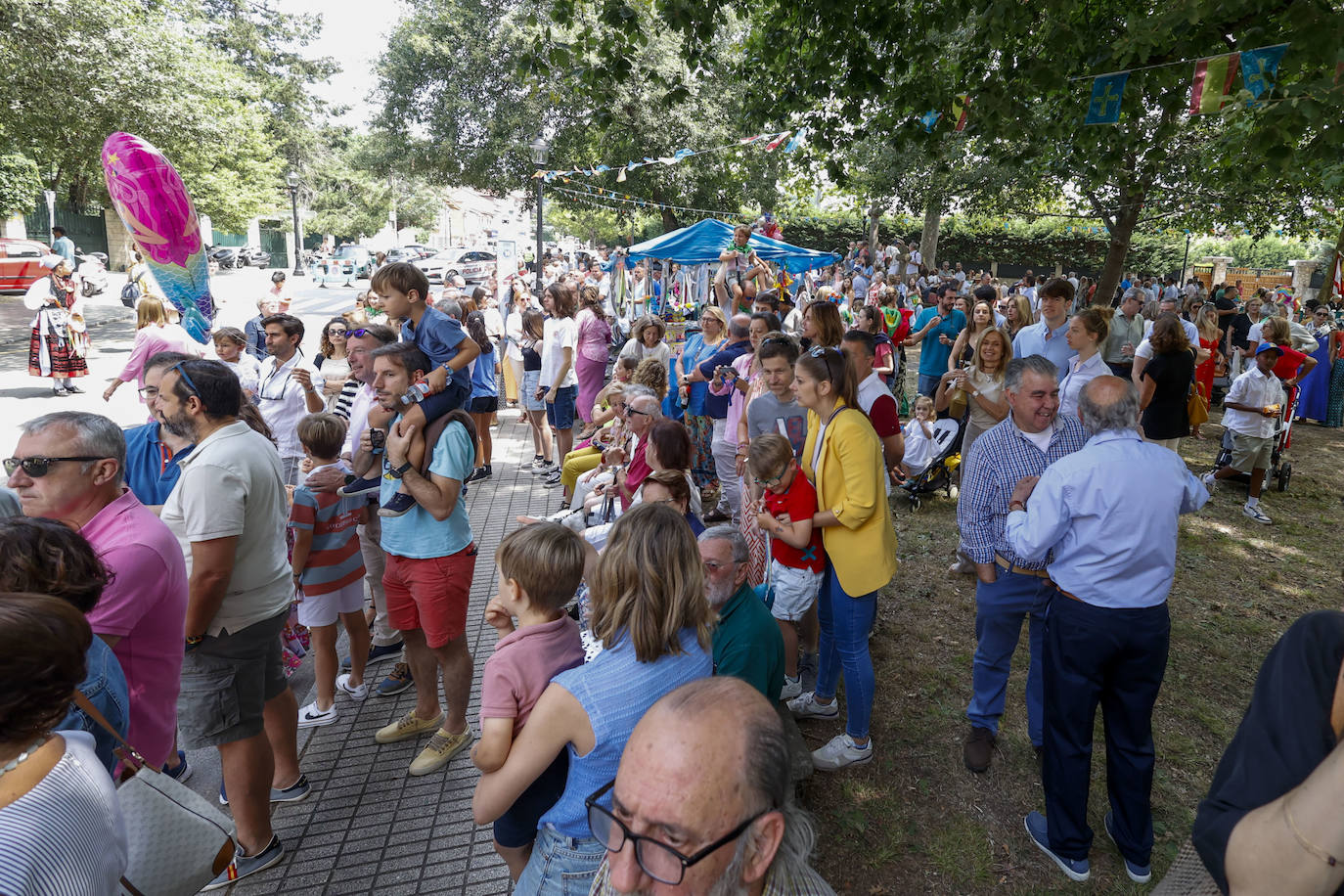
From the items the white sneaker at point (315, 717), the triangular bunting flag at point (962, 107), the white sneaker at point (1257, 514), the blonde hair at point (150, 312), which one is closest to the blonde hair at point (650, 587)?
the white sneaker at point (315, 717)

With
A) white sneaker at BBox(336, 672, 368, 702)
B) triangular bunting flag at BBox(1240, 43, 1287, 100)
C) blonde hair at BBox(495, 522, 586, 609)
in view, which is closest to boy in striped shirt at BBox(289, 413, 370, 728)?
white sneaker at BBox(336, 672, 368, 702)

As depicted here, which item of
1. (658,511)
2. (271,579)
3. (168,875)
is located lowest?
(168,875)

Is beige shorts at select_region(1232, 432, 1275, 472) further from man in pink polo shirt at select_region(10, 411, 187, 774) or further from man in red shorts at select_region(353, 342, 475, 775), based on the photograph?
man in pink polo shirt at select_region(10, 411, 187, 774)

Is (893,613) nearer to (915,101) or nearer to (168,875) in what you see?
(915,101)

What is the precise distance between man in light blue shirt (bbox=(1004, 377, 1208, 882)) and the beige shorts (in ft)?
18.9

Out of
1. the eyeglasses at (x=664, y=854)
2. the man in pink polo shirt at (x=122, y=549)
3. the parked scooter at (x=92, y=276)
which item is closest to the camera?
the eyeglasses at (x=664, y=854)

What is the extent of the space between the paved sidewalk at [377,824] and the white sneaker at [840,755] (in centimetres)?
153

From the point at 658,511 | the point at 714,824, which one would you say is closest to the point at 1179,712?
the point at 658,511

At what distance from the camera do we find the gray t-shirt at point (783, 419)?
480 centimetres

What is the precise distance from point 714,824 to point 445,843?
2391 millimetres

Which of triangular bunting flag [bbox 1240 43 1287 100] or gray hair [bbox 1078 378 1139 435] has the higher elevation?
triangular bunting flag [bbox 1240 43 1287 100]

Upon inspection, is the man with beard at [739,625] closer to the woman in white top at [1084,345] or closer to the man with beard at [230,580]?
the man with beard at [230,580]

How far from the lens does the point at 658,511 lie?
2189 millimetres

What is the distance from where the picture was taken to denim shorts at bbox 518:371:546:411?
834 cm
